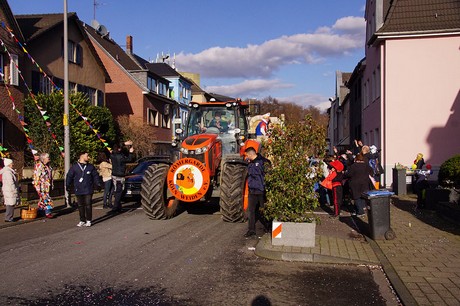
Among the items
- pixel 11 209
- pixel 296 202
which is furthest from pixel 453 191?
pixel 11 209

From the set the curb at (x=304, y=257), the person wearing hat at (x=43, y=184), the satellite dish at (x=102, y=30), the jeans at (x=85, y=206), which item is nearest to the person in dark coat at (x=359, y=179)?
the curb at (x=304, y=257)

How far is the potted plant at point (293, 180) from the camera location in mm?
8477

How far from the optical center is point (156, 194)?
448 inches

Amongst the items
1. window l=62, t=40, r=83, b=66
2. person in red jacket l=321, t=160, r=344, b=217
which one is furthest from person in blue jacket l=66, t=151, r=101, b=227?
window l=62, t=40, r=83, b=66

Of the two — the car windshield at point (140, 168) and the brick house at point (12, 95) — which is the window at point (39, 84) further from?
the car windshield at point (140, 168)

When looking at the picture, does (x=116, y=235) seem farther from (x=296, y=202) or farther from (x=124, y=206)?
(x=124, y=206)

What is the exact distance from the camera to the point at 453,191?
12352 mm

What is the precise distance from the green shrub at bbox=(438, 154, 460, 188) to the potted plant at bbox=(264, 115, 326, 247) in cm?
669

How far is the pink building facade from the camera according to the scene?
2019 centimetres

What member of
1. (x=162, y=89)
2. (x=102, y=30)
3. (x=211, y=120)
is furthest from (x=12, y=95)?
(x=162, y=89)

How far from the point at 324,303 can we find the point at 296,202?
9.81 ft

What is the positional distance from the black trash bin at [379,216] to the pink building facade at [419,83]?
12.0 meters

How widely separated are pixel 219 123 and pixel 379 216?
18.5ft

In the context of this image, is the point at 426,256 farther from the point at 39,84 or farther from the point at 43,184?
the point at 39,84
